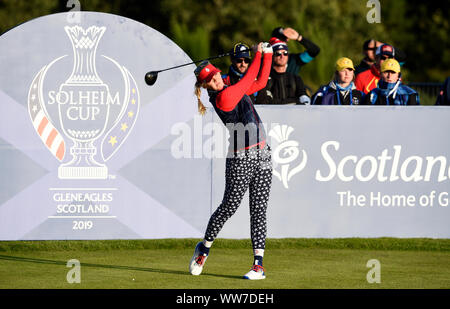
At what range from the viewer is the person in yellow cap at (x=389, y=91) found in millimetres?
10273

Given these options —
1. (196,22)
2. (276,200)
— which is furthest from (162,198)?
(196,22)

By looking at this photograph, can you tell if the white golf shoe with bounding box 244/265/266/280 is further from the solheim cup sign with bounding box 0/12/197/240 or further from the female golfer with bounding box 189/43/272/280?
the solheim cup sign with bounding box 0/12/197/240

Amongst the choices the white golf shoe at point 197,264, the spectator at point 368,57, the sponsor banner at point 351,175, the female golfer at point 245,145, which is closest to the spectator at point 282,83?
the sponsor banner at point 351,175

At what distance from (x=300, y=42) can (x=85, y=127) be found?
3233 mm

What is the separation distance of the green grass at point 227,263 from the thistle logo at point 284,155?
0.69 meters

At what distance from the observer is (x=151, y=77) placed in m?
9.18

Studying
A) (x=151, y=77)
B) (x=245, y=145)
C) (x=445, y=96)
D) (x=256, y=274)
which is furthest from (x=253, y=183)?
(x=445, y=96)

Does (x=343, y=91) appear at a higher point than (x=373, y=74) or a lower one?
lower

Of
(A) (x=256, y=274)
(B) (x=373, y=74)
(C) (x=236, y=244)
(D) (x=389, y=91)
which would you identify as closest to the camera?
(A) (x=256, y=274)

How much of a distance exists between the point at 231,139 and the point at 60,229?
2.79 metres

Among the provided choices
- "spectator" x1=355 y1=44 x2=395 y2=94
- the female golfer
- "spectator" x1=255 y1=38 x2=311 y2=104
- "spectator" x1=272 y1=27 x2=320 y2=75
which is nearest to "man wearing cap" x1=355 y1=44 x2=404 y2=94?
"spectator" x1=355 y1=44 x2=395 y2=94

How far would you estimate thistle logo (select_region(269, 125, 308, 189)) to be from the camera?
979 cm

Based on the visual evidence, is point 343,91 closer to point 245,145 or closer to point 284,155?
point 284,155
